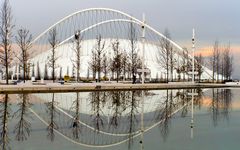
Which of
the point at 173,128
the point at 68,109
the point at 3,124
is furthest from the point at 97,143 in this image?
the point at 68,109

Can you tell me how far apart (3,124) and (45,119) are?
7.92ft

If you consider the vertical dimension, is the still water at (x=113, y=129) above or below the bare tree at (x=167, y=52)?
below

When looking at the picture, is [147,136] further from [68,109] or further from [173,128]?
[68,109]

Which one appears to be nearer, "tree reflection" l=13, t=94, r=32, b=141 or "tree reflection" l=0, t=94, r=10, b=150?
"tree reflection" l=0, t=94, r=10, b=150

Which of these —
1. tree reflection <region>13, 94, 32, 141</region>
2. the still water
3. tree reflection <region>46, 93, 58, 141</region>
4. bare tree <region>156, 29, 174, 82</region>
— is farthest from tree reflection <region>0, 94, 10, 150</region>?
bare tree <region>156, 29, 174, 82</region>

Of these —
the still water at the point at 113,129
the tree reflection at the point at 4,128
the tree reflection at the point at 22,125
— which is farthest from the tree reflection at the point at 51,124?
the tree reflection at the point at 4,128

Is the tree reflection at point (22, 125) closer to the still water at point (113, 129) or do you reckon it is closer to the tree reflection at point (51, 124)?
the still water at point (113, 129)

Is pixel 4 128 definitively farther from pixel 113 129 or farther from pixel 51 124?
pixel 113 129

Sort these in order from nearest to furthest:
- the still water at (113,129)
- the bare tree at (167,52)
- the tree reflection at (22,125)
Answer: the still water at (113,129)
the tree reflection at (22,125)
the bare tree at (167,52)

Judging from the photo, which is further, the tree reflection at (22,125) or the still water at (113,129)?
the tree reflection at (22,125)

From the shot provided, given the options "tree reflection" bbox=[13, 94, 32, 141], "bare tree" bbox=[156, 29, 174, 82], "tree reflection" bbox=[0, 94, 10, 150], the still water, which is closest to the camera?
"tree reflection" bbox=[0, 94, 10, 150]

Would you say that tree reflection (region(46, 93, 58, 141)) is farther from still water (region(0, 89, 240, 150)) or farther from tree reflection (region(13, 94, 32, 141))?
tree reflection (region(13, 94, 32, 141))

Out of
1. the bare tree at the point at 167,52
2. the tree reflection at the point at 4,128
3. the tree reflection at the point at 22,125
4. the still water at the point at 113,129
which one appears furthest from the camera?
the bare tree at the point at 167,52

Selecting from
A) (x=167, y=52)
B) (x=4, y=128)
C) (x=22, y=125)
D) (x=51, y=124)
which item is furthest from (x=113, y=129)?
(x=167, y=52)
